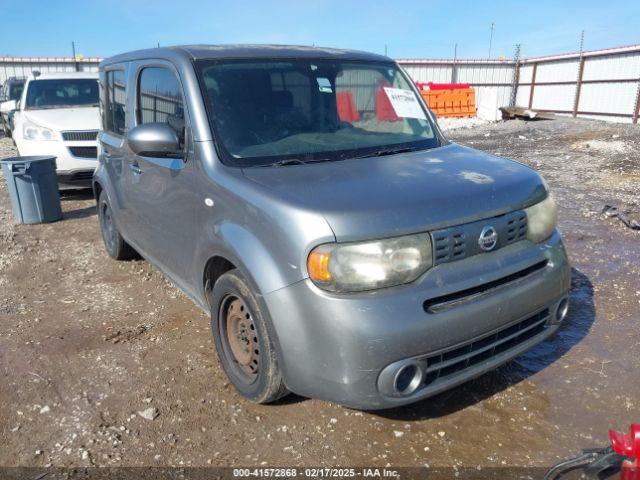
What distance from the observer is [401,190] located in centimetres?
244

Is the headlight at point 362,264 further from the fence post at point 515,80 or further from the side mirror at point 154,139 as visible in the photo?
the fence post at point 515,80

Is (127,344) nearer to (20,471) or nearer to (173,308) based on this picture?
(173,308)

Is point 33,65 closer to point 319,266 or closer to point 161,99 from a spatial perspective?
point 161,99

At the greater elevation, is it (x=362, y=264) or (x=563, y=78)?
(x=362, y=264)

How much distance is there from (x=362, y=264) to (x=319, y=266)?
187mm

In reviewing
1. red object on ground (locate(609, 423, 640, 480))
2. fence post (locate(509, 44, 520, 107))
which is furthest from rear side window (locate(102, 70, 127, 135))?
fence post (locate(509, 44, 520, 107))

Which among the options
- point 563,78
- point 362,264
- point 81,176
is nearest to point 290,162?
point 362,264

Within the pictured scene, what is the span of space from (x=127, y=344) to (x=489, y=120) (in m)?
23.1

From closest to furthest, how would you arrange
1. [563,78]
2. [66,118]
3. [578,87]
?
[66,118], [578,87], [563,78]

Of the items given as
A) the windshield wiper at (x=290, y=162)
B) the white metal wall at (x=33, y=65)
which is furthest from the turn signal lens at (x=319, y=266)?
the white metal wall at (x=33, y=65)

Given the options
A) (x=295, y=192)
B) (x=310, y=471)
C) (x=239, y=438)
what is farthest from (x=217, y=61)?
(x=310, y=471)

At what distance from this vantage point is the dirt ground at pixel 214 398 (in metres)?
2.57

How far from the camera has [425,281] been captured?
2266 mm

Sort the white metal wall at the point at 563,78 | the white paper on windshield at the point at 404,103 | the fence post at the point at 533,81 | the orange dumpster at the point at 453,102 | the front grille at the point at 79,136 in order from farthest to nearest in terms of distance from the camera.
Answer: the fence post at the point at 533,81
the orange dumpster at the point at 453,102
the white metal wall at the point at 563,78
the front grille at the point at 79,136
the white paper on windshield at the point at 404,103
